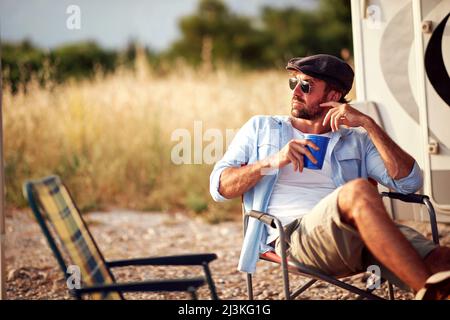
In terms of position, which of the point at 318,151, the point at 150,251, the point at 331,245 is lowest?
the point at 150,251

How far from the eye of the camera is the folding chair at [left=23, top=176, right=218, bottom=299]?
2.19m

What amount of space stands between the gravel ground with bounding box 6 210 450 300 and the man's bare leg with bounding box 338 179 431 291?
1282 mm

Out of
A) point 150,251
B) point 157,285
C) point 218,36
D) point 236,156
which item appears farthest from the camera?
point 218,36

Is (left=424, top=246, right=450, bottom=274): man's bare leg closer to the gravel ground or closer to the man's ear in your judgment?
the man's ear

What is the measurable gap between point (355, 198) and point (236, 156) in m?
0.68

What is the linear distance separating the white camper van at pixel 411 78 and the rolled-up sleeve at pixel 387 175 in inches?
38.8

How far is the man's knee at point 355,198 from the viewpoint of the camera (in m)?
2.48

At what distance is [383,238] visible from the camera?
7.98 ft

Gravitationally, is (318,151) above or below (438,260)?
above

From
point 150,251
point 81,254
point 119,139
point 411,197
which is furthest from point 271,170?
point 119,139

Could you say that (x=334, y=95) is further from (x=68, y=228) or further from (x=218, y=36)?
(x=218, y=36)

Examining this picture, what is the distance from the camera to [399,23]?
425 cm
